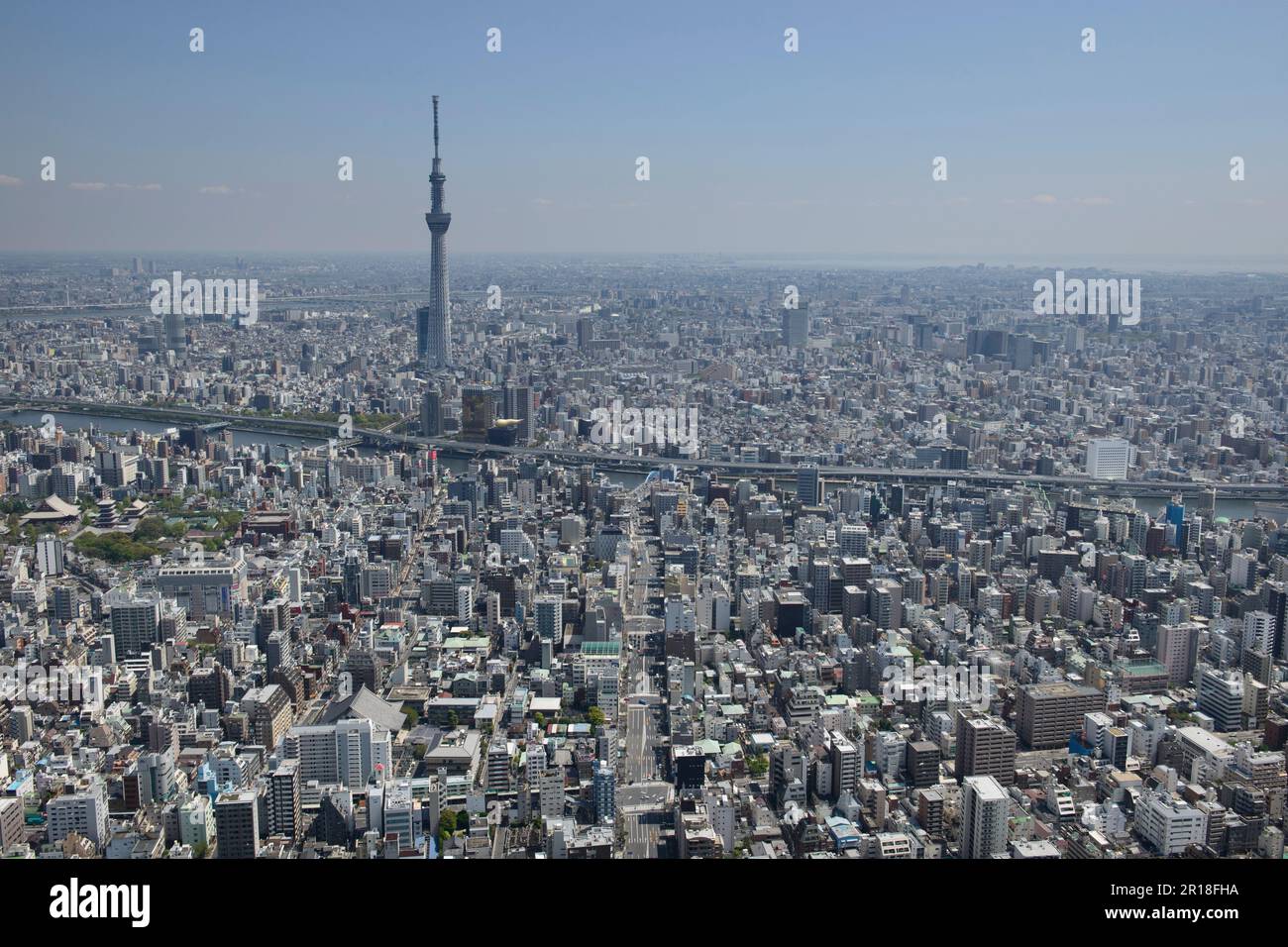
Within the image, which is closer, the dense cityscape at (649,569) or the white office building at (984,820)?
the white office building at (984,820)

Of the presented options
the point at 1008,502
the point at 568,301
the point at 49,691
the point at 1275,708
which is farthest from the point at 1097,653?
the point at 568,301
